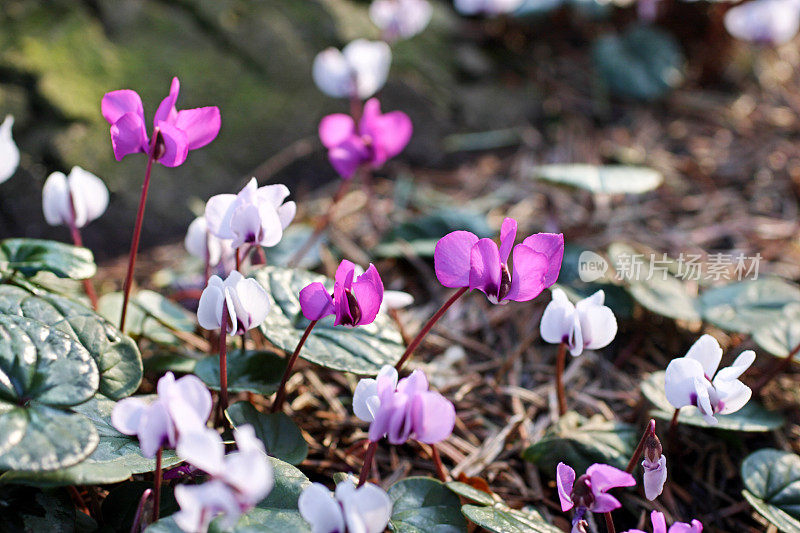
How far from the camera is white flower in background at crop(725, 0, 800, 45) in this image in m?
2.59

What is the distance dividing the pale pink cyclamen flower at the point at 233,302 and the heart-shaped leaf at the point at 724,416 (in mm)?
707

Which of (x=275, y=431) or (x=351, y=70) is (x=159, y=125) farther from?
(x=351, y=70)

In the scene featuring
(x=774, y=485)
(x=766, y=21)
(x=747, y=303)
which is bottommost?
(x=774, y=485)

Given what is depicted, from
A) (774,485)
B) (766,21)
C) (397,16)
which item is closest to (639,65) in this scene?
(766,21)

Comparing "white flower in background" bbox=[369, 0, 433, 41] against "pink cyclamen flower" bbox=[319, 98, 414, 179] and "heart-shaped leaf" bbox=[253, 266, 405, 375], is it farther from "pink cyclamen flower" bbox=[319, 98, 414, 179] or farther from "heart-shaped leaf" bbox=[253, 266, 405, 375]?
"heart-shaped leaf" bbox=[253, 266, 405, 375]

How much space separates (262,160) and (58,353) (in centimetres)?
152

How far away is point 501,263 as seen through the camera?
0.96 m

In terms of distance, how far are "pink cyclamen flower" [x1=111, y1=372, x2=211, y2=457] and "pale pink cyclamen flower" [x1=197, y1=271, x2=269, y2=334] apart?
21 cm

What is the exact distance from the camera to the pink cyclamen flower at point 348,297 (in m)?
0.96

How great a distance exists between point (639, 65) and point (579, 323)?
2.15 m

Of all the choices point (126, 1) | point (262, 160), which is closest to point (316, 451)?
point (262, 160)

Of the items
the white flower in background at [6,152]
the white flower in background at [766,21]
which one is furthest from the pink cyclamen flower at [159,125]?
the white flower in background at [766,21]

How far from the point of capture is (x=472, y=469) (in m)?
1.29

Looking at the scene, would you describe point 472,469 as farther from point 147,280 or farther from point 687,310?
point 147,280
